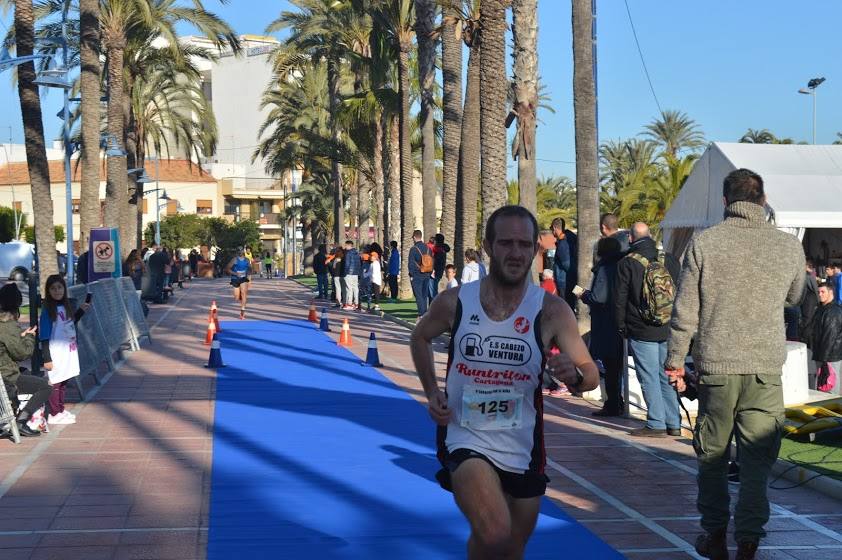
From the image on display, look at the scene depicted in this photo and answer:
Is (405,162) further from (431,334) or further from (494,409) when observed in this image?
(494,409)

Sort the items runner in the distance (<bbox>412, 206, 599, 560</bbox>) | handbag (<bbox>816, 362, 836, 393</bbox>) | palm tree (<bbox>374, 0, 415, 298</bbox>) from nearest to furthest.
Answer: runner in the distance (<bbox>412, 206, 599, 560</bbox>) < handbag (<bbox>816, 362, 836, 393</bbox>) < palm tree (<bbox>374, 0, 415, 298</bbox>)

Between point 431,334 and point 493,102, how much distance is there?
16.6m

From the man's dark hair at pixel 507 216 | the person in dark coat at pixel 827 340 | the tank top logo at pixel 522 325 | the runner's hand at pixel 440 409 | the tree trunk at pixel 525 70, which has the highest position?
the tree trunk at pixel 525 70

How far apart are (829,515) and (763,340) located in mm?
2261

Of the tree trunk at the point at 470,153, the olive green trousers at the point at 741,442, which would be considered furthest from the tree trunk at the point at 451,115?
the olive green trousers at the point at 741,442

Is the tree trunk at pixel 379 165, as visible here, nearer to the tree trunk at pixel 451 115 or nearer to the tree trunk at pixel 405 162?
the tree trunk at pixel 405 162

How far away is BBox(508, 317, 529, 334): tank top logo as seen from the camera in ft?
15.9

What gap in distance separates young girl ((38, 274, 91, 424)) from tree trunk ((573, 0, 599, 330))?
778 cm

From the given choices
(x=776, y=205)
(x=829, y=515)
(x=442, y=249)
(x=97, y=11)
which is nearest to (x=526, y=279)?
(x=829, y=515)

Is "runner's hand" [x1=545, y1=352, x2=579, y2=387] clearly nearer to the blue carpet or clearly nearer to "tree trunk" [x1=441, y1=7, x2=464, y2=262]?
the blue carpet

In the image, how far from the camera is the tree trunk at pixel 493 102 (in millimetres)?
21047

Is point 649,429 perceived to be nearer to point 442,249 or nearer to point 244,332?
point 244,332

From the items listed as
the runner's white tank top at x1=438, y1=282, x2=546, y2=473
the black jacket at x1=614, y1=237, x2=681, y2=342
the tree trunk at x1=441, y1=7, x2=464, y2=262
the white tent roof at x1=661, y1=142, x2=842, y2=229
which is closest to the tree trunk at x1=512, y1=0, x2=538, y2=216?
the white tent roof at x1=661, y1=142, x2=842, y2=229

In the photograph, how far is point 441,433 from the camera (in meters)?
5.01
